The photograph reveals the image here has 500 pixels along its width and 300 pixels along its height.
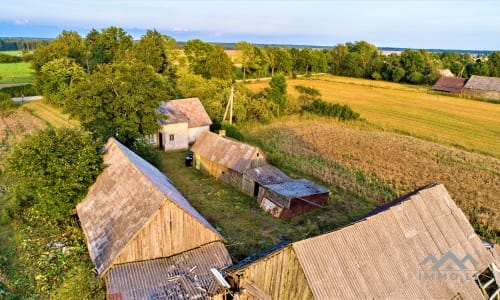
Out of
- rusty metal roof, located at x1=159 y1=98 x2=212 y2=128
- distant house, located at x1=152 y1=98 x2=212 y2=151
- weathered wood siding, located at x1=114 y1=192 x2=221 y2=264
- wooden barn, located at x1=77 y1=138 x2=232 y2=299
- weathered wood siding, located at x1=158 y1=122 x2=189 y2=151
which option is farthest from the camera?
rusty metal roof, located at x1=159 y1=98 x2=212 y2=128

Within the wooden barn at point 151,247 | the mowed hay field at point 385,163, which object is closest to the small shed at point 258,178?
the mowed hay field at point 385,163

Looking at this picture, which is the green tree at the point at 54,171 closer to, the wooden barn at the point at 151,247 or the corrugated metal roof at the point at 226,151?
the wooden barn at the point at 151,247

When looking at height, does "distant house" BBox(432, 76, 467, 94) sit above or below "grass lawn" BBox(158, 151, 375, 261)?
above

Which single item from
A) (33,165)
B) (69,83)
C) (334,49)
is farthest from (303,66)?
(33,165)

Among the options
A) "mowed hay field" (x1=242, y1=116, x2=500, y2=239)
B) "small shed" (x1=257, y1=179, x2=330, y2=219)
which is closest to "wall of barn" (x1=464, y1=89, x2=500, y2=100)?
"mowed hay field" (x1=242, y1=116, x2=500, y2=239)

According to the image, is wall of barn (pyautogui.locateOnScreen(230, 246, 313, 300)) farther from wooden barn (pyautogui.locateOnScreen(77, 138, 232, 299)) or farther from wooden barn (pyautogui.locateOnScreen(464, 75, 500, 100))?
wooden barn (pyautogui.locateOnScreen(464, 75, 500, 100))
